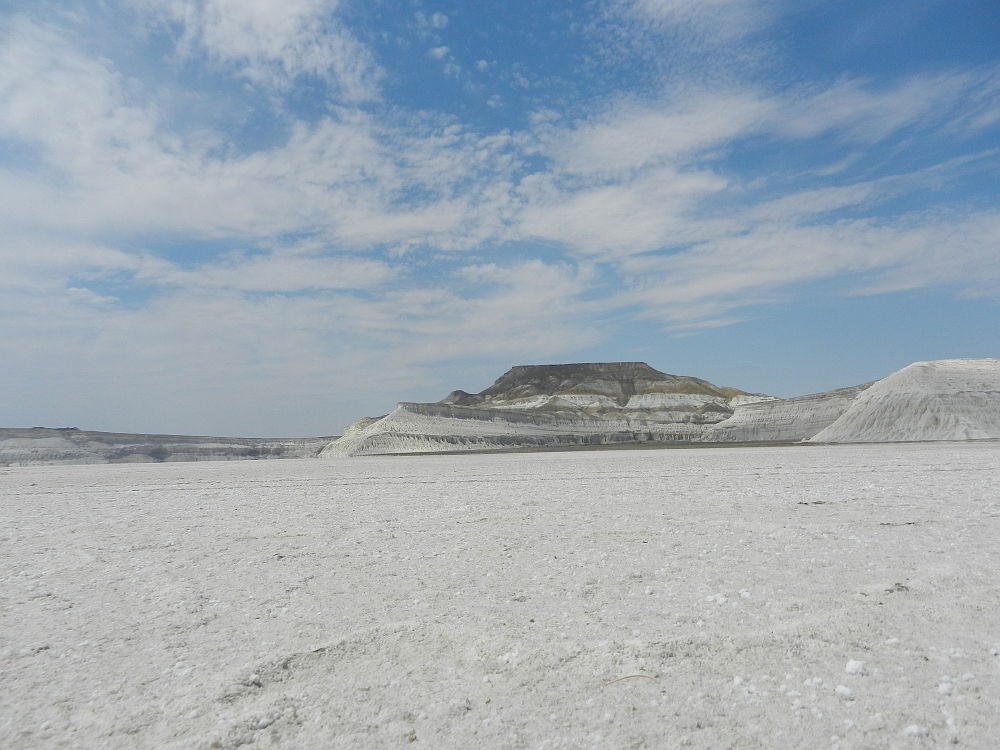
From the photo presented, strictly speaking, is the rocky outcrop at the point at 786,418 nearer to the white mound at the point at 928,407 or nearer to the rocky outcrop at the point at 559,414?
the rocky outcrop at the point at 559,414

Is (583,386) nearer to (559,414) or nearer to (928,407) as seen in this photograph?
(559,414)

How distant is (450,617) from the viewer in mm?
5031

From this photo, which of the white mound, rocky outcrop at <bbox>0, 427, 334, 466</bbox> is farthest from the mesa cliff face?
rocky outcrop at <bbox>0, 427, 334, 466</bbox>

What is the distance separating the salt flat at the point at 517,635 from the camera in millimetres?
3357

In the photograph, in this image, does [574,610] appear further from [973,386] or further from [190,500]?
[973,386]

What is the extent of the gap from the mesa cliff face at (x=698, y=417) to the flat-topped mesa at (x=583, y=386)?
0.41 meters

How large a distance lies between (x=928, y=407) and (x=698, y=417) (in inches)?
1729

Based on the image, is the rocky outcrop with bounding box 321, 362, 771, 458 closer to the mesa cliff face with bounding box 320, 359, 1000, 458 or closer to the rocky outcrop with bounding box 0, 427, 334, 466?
the mesa cliff face with bounding box 320, 359, 1000, 458

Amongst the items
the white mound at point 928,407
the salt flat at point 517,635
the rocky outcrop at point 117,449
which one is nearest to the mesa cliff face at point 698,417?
the white mound at point 928,407

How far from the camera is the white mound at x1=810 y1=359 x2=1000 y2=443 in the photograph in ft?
179

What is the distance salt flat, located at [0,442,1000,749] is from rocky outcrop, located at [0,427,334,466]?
6355cm

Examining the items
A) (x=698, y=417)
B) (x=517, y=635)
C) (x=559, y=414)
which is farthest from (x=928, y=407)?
(x=517, y=635)

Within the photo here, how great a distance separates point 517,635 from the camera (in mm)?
4590

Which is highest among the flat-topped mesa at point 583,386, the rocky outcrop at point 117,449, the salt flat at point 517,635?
the flat-topped mesa at point 583,386
